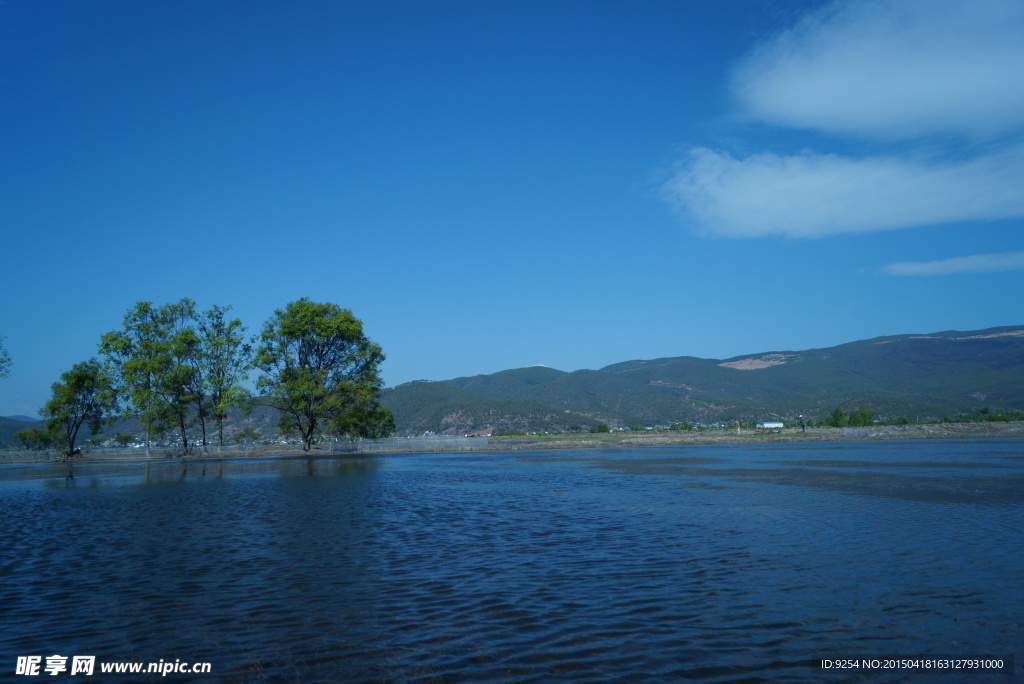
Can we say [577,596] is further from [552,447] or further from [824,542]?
[552,447]

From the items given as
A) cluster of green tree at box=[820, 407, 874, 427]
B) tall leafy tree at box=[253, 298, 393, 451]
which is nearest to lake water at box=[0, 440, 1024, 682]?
tall leafy tree at box=[253, 298, 393, 451]

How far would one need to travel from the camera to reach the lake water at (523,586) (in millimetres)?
7242

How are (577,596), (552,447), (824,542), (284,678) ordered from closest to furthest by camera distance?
(284,678) < (577,596) < (824,542) < (552,447)

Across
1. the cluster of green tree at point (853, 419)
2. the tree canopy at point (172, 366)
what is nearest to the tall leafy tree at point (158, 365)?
the tree canopy at point (172, 366)

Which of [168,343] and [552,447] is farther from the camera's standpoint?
[552,447]

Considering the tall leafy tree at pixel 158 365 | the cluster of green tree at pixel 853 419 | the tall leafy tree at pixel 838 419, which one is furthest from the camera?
the tall leafy tree at pixel 838 419

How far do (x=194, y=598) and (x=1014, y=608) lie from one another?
11700 millimetres

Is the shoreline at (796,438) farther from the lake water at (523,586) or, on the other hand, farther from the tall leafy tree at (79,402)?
the lake water at (523,586)

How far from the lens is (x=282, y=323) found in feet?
198

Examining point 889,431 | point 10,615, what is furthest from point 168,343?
point 889,431

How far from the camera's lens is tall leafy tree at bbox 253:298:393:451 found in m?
59.4

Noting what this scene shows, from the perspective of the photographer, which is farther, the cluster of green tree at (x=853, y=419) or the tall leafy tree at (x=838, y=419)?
the tall leafy tree at (x=838, y=419)

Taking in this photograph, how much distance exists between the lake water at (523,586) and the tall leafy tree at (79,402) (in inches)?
1732

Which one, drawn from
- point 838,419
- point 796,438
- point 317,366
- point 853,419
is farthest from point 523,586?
point 838,419
